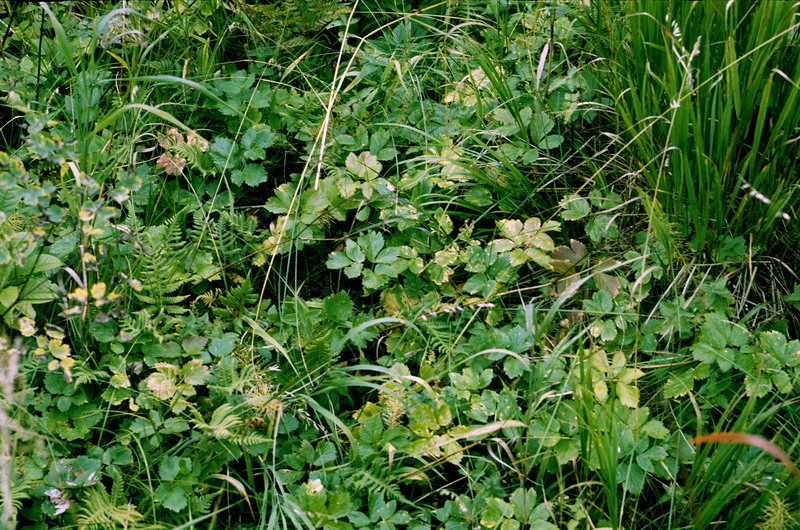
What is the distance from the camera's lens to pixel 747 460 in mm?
1844

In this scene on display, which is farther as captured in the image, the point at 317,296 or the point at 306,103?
the point at 306,103

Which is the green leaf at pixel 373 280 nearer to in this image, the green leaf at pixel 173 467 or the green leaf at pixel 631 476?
the green leaf at pixel 173 467

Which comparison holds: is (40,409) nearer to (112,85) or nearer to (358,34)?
(112,85)

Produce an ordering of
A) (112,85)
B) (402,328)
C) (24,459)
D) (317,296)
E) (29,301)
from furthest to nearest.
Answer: (112,85), (317,296), (402,328), (29,301), (24,459)

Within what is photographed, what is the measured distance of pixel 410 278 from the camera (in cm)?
232

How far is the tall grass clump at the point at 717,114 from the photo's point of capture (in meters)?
1.99

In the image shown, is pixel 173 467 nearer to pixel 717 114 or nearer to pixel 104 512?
pixel 104 512

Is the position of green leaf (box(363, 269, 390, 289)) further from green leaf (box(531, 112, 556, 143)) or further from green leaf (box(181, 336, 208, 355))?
green leaf (box(531, 112, 556, 143))

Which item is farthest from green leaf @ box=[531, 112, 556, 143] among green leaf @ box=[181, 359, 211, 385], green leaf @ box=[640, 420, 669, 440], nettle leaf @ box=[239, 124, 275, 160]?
green leaf @ box=[181, 359, 211, 385]

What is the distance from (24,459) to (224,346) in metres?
0.58

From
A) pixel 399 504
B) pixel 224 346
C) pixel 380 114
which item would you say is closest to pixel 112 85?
pixel 380 114

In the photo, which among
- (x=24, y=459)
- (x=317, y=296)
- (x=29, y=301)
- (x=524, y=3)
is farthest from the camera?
(x=524, y=3)

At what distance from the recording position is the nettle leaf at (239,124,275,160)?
2.50 meters

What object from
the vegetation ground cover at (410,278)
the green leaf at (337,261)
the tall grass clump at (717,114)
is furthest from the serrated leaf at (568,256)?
the green leaf at (337,261)
